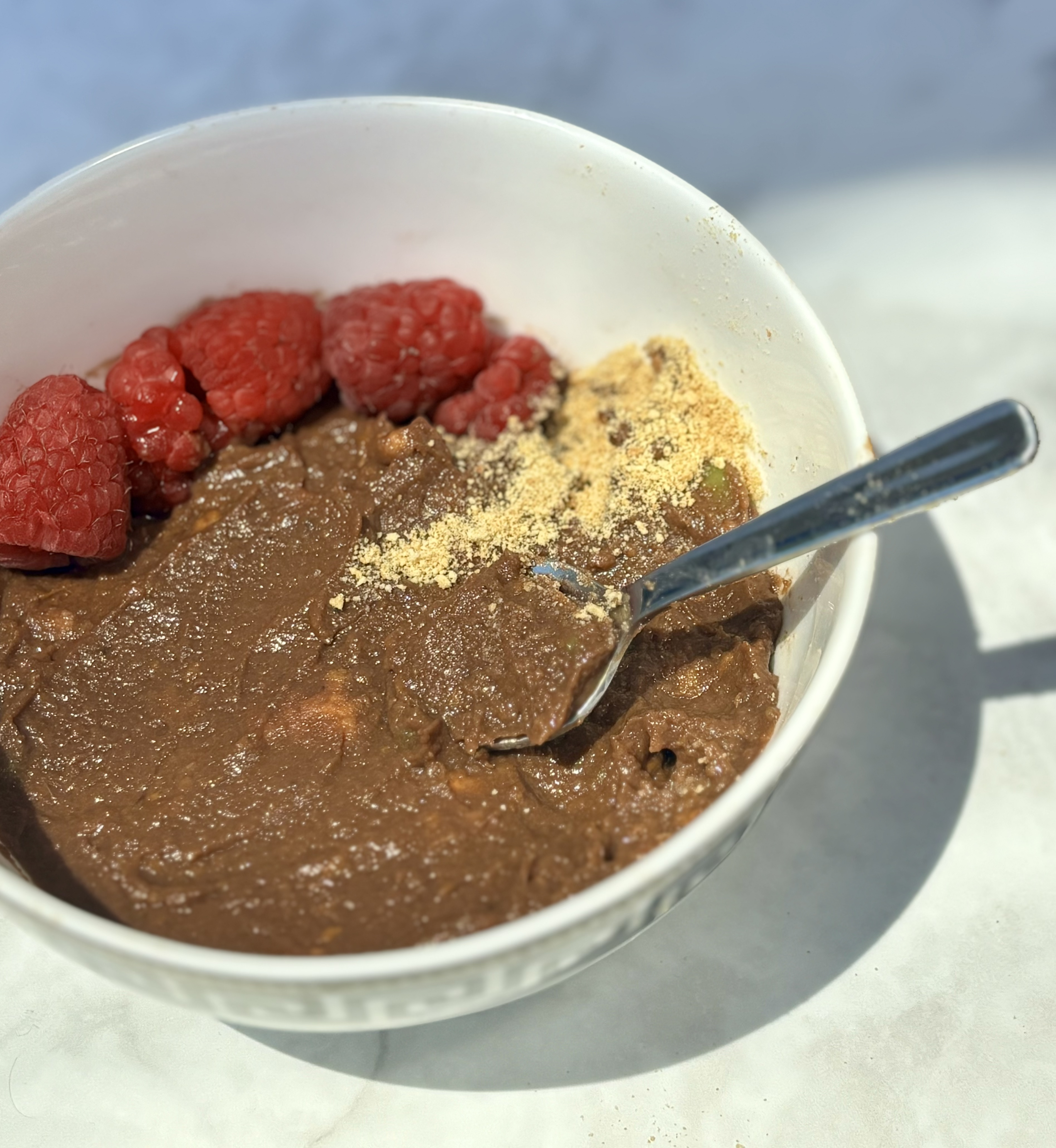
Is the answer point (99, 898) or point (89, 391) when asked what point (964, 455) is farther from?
point (89, 391)

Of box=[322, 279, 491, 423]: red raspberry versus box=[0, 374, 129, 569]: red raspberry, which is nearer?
box=[0, 374, 129, 569]: red raspberry

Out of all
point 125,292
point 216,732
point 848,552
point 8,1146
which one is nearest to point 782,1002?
point 848,552

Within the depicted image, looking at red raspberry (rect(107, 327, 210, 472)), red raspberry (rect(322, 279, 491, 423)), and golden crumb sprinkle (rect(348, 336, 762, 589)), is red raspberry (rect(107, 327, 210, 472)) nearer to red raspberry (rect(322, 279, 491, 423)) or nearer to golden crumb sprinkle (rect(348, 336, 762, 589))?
red raspberry (rect(322, 279, 491, 423))

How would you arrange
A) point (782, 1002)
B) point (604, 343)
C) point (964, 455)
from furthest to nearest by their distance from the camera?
point (604, 343) → point (782, 1002) → point (964, 455)

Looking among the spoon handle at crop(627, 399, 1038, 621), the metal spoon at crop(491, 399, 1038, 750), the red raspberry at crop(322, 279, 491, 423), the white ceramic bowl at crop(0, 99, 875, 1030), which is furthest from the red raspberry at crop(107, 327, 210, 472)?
the spoon handle at crop(627, 399, 1038, 621)

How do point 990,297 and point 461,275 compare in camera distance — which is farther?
point 990,297

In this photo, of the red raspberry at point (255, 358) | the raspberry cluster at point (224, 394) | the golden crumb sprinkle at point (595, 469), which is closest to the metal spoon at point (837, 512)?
the golden crumb sprinkle at point (595, 469)
